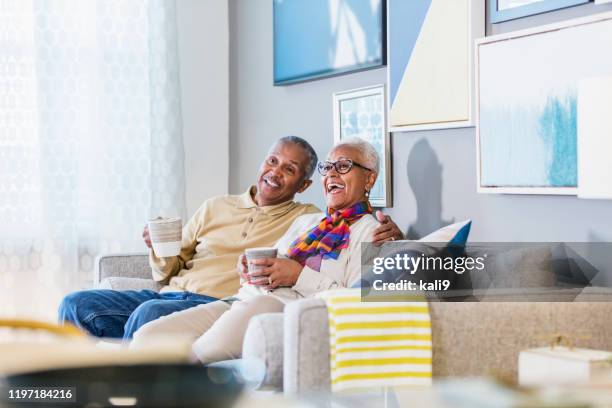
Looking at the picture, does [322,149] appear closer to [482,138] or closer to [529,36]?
[482,138]

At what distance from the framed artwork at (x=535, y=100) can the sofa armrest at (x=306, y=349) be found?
999 mm

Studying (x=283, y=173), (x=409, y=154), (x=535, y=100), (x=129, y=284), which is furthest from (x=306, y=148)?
(x=535, y=100)

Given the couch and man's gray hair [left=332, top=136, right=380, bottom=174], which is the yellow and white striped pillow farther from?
man's gray hair [left=332, top=136, right=380, bottom=174]

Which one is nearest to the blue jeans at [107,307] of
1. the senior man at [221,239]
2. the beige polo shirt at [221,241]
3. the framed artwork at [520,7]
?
the senior man at [221,239]

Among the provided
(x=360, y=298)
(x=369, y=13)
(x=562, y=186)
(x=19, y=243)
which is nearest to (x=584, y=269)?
(x=562, y=186)

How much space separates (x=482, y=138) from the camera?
117 inches

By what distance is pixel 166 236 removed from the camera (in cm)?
341

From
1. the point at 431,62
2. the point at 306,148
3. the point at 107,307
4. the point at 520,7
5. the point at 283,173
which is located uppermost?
the point at 520,7

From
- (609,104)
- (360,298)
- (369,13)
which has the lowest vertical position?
(360,298)

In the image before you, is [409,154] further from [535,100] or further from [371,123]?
[535,100]

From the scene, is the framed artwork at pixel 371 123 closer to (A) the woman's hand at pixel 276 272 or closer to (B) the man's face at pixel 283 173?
(B) the man's face at pixel 283 173

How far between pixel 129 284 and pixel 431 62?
1617 mm

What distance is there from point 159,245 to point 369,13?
4.46 feet

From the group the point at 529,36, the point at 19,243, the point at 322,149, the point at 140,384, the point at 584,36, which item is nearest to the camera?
the point at 140,384
